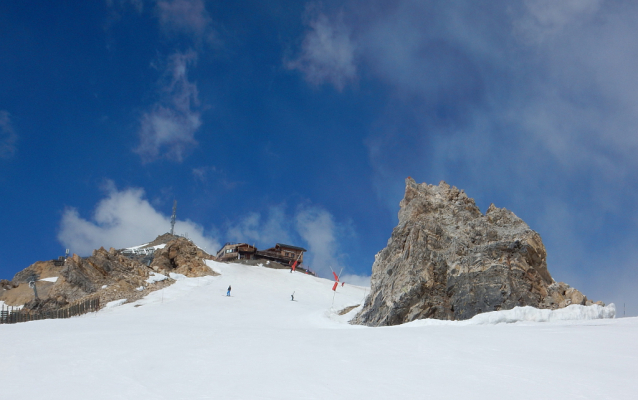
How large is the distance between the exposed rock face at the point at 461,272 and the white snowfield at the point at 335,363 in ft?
7.11

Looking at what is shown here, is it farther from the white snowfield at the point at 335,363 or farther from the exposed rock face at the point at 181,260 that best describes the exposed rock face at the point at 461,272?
the exposed rock face at the point at 181,260

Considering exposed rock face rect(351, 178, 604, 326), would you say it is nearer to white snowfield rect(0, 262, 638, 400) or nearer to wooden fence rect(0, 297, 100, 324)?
white snowfield rect(0, 262, 638, 400)

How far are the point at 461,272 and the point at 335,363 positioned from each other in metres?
14.4

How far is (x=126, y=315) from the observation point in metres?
31.6

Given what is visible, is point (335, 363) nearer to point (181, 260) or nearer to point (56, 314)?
point (56, 314)

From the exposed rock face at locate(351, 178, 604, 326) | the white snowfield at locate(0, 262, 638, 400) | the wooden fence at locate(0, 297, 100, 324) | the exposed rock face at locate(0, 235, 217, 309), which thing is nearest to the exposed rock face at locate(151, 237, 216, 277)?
the exposed rock face at locate(0, 235, 217, 309)

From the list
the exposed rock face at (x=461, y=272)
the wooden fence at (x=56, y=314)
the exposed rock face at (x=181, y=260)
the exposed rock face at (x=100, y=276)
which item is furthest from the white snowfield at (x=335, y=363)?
the exposed rock face at (x=181, y=260)

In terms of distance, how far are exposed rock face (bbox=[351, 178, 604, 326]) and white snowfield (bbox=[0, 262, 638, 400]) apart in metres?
2.17

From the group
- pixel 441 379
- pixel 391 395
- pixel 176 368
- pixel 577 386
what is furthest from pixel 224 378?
pixel 577 386

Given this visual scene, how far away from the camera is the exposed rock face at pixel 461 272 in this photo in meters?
22.5

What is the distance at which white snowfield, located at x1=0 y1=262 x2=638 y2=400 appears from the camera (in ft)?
31.1

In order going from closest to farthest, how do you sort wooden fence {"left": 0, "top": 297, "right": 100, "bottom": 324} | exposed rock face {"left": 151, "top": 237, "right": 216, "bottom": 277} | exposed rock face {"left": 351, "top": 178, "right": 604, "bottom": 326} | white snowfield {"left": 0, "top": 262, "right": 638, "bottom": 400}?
white snowfield {"left": 0, "top": 262, "right": 638, "bottom": 400} < exposed rock face {"left": 351, "top": 178, "right": 604, "bottom": 326} < wooden fence {"left": 0, "top": 297, "right": 100, "bottom": 324} < exposed rock face {"left": 151, "top": 237, "right": 216, "bottom": 277}

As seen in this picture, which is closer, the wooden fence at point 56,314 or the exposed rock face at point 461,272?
the exposed rock face at point 461,272

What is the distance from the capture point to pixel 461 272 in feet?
79.5
